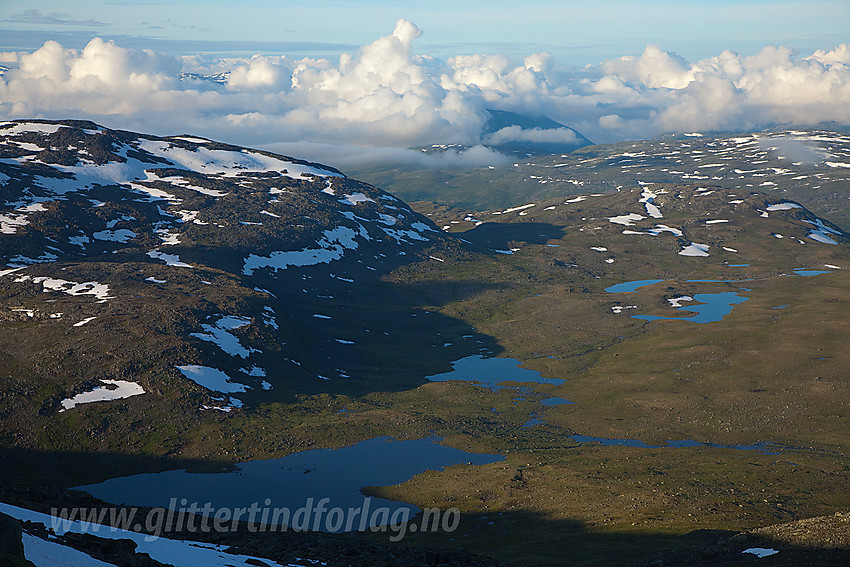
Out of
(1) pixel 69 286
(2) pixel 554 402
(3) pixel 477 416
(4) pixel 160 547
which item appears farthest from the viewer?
(1) pixel 69 286

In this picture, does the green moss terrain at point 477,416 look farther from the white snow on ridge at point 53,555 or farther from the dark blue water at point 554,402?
the white snow on ridge at point 53,555

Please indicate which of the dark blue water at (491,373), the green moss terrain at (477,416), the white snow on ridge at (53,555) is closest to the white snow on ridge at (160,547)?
the green moss terrain at (477,416)

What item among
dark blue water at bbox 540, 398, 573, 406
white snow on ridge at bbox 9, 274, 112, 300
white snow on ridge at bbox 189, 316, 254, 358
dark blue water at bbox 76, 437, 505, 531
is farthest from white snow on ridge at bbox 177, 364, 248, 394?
dark blue water at bbox 540, 398, 573, 406

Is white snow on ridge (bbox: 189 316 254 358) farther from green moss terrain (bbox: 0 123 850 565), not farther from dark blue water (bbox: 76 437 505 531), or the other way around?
dark blue water (bbox: 76 437 505 531)

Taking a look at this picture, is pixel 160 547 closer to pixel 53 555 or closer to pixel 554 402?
pixel 53 555

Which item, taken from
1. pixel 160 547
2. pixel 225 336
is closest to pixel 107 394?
pixel 225 336
